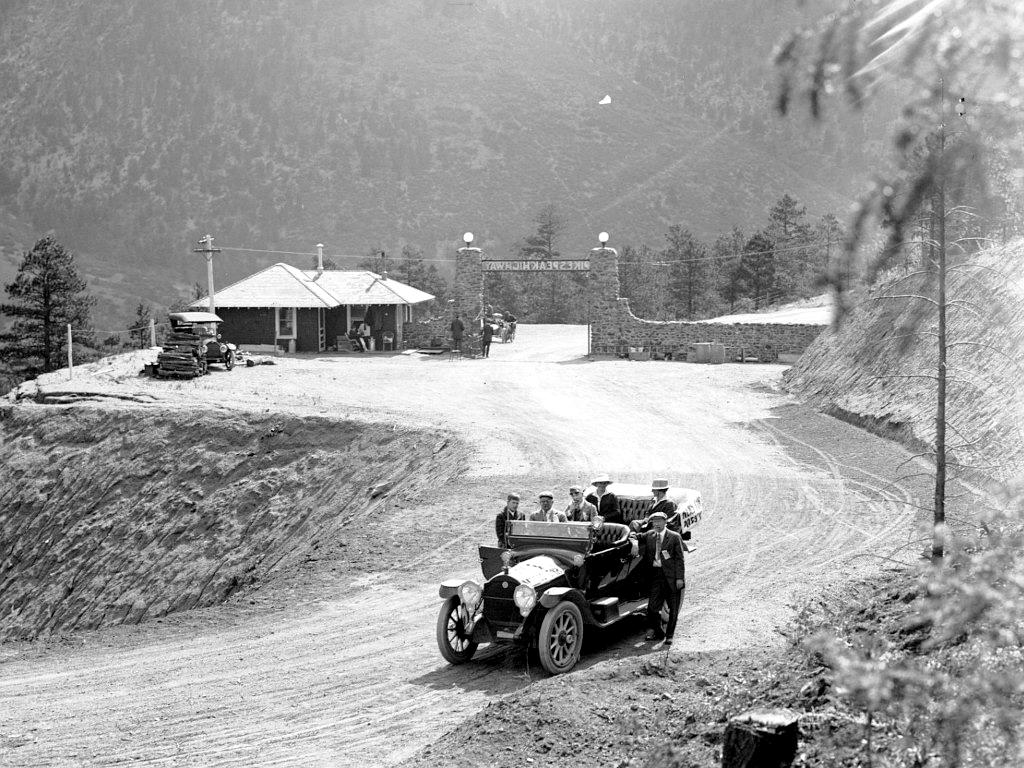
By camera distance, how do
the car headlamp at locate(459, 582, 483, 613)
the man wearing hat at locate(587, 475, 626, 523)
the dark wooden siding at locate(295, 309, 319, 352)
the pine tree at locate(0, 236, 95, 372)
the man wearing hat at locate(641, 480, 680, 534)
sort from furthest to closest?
the pine tree at locate(0, 236, 95, 372)
the dark wooden siding at locate(295, 309, 319, 352)
the man wearing hat at locate(587, 475, 626, 523)
the man wearing hat at locate(641, 480, 680, 534)
the car headlamp at locate(459, 582, 483, 613)

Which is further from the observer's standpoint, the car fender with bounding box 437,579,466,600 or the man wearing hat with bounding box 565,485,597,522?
the man wearing hat with bounding box 565,485,597,522

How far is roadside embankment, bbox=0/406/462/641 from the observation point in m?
20.8

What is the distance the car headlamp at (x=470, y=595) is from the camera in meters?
10.5

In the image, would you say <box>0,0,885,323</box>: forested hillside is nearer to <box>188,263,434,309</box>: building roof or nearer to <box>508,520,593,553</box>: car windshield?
<box>188,263,434,309</box>: building roof

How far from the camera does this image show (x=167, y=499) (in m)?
23.5

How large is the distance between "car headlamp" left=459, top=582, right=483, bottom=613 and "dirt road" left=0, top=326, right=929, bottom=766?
66cm

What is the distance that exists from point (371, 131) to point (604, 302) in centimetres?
9269

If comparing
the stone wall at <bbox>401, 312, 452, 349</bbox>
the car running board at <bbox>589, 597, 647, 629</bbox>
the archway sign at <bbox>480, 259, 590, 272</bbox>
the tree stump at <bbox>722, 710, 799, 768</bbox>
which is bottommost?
the car running board at <bbox>589, 597, 647, 629</bbox>

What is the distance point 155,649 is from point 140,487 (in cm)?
1262

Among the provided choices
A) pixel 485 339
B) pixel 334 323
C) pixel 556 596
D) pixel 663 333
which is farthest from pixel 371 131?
pixel 556 596

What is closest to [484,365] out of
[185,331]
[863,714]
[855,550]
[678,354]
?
[678,354]

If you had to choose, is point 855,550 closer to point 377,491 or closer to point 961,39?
point 377,491

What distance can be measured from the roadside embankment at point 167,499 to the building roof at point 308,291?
15.1m

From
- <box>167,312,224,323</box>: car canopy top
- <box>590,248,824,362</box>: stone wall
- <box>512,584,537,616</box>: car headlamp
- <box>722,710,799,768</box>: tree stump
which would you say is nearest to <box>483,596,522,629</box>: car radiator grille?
<box>512,584,537,616</box>: car headlamp
